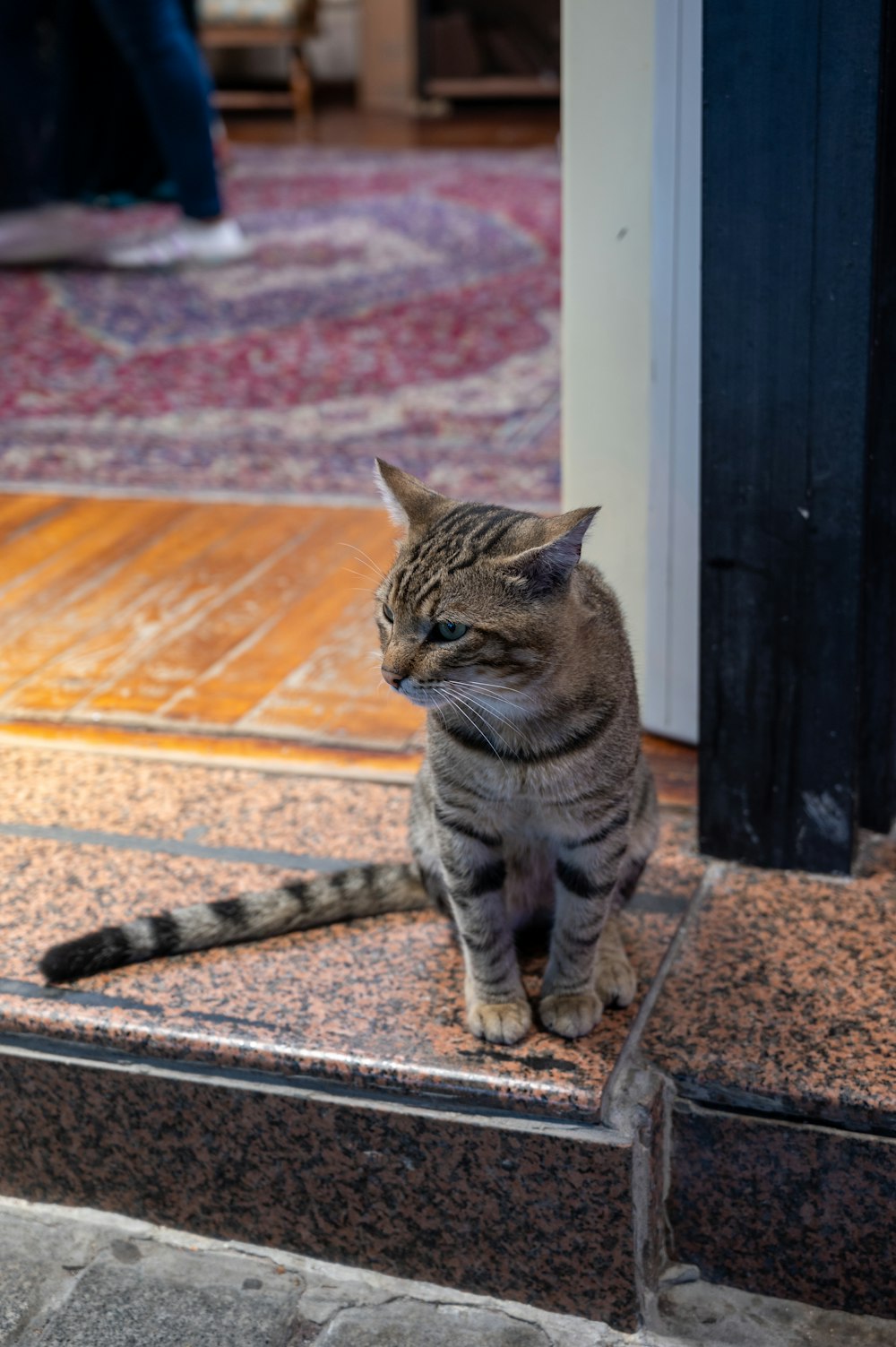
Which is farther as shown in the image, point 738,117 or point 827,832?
point 827,832

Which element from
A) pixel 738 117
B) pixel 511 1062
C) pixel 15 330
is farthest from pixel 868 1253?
pixel 15 330

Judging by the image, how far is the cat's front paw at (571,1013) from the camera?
1.45 metres

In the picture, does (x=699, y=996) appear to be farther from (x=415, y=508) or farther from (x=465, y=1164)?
(x=415, y=508)

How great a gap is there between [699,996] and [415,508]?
59 cm

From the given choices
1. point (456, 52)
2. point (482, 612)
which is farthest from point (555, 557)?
point (456, 52)

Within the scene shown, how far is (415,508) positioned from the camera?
1414 millimetres

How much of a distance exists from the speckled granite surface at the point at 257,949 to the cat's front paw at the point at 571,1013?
0.05 feet

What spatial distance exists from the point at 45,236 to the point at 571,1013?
4.29 metres

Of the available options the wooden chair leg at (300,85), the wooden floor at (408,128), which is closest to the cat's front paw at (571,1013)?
the wooden floor at (408,128)

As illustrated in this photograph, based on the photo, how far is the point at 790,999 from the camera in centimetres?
151

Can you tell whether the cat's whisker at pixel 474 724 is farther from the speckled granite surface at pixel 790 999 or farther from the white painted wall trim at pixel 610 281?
the white painted wall trim at pixel 610 281

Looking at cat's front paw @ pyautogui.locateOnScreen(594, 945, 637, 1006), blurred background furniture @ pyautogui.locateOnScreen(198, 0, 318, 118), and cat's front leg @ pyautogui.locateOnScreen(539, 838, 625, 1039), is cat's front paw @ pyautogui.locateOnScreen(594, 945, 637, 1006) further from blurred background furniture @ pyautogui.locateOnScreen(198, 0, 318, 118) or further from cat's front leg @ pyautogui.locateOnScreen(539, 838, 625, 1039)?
blurred background furniture @ pyautogui.locateOnScreen(198, 0, 318, 118)

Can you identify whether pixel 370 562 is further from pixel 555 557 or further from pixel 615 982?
pixel 615 982

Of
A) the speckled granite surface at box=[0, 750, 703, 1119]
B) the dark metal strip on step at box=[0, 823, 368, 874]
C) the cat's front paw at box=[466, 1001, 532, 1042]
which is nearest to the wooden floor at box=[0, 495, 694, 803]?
the speckled granite surface at box=[0, 750, 703, 1119]
